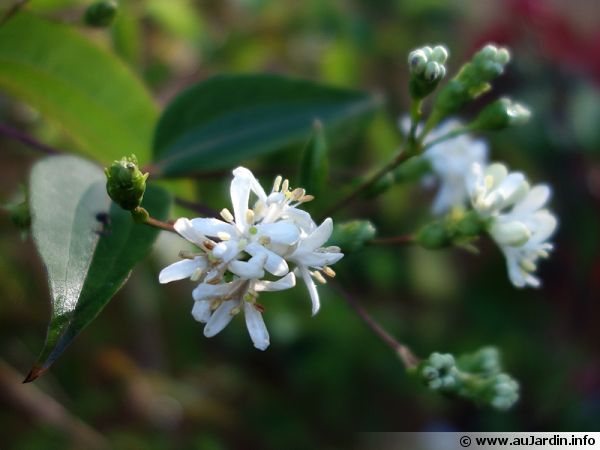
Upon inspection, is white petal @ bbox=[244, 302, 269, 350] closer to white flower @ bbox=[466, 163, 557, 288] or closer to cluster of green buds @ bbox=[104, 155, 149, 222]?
cluster of green buds @ bbox=[104, 155, 149, 222]

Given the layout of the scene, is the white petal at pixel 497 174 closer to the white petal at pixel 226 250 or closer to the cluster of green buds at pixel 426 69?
the cluster of green buds at pixel 426 69

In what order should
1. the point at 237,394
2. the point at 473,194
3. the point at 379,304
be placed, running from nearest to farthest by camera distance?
1. the point at 473,194
2. the point at 237,394
3. the point at 379,304

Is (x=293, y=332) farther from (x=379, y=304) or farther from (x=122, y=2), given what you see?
(x=122, y=2)

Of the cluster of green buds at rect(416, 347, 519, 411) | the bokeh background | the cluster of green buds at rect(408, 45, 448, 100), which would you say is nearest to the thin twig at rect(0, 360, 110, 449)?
the bokeh background

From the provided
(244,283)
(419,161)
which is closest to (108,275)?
(244,283)

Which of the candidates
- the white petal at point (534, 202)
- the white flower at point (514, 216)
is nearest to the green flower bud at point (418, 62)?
the white flower at point (514, 216)
